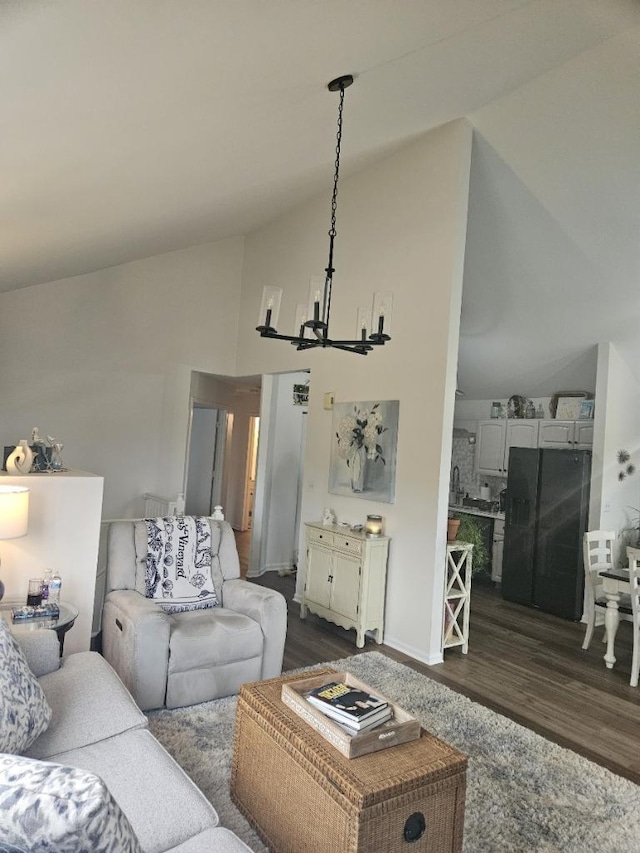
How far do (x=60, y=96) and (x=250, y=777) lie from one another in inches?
96.8

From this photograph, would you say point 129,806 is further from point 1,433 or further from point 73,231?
point 1,433

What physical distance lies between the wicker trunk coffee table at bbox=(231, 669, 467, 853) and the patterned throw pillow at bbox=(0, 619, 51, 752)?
746 millimetres

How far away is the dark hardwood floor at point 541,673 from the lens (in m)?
3.01

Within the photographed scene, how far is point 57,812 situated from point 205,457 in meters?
7.56

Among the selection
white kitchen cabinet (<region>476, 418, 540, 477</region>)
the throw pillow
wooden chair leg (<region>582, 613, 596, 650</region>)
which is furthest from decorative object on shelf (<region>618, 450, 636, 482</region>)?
the throw pillow

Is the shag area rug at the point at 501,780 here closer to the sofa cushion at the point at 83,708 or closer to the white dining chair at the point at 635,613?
the sofa cushion at the point at 83,708

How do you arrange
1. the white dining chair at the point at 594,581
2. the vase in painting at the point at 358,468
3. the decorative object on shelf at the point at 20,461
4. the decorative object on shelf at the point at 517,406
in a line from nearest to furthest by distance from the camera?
1. the decorative object on shelf at the point at 20,461
2. the white dining chair at the point at 594,581
3. the vase in painting at the point at 358,468
4. the decorative object on shelf at the point at 517,406

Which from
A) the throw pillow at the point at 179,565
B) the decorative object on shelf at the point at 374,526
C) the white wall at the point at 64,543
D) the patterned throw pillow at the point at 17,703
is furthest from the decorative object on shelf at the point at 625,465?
the patterned throw pillow at the point at 17,703

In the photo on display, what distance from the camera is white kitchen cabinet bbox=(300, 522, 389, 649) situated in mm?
4156

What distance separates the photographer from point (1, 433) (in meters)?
5.32

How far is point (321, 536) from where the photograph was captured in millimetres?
4660

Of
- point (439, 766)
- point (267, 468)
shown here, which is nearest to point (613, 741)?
point (439, 766)

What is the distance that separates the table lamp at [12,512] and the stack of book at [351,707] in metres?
1.68

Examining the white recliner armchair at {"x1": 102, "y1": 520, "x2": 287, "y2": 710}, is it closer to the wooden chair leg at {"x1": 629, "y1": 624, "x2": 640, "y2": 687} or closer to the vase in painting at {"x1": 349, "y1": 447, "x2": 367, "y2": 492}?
the vase in painting at {"x1": 349, "y1": 447, "x2": 367, "y2": 492}
